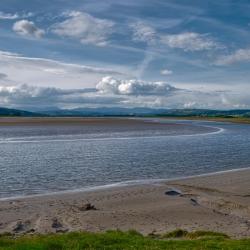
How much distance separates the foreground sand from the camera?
18.8m

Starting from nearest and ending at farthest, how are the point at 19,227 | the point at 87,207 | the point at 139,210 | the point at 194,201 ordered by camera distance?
the point at 19,227 < the point at 87,207 < the point at 139,210 < the point at 194,201

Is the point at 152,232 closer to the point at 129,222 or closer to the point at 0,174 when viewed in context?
the point at 129,222

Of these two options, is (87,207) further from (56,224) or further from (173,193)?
(173,193)

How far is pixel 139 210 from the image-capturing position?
72.4 ft

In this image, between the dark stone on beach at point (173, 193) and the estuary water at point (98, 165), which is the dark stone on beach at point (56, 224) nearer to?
the estuary water at point (98, 165)

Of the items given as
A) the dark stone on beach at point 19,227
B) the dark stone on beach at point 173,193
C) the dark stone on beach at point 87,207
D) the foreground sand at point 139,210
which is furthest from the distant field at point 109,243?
the dark stone on beach at point 173,193

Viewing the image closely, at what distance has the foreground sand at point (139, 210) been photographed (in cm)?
1881

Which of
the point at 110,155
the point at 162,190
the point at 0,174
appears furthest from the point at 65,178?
the point at 110,155

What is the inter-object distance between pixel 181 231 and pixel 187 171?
18.8 m

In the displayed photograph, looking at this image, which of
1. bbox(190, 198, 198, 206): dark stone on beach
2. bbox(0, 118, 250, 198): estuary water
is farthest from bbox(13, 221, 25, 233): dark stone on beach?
bbox(190, 198, 198, 206): dark stone on beach

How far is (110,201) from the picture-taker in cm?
2398

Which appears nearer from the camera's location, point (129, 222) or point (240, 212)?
point (129, 222)

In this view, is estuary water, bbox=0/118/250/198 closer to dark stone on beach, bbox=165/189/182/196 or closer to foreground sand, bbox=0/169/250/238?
foreground sand, bbox=0/169/250/238

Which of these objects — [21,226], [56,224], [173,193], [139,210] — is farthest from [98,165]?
[21,226]
